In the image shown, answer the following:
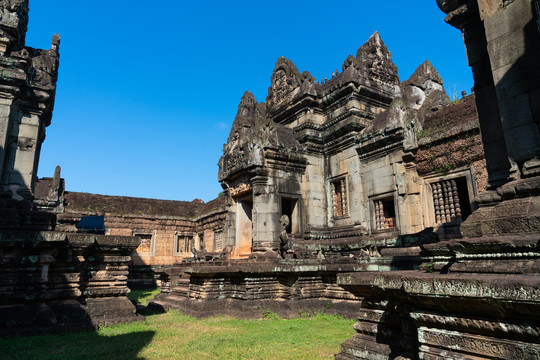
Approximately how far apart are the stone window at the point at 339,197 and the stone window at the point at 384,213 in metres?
1.26

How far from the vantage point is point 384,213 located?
39.4ft

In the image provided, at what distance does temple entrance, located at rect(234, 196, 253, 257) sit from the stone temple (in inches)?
2.2

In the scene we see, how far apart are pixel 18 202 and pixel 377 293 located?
8174 mm

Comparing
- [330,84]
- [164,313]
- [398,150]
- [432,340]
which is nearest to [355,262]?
[398,150]

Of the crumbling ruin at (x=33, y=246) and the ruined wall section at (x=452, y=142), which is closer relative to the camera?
the crumbling ruin at (x=33, y=246)

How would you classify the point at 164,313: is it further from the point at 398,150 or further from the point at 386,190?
the point at 398,150

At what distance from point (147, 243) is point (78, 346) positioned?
21.0 metres

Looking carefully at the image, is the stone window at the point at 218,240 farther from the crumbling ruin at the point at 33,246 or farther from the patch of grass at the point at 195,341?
the patch of grass at the point at 195,341

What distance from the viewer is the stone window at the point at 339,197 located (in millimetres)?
13242

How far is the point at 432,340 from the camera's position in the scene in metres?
3.09

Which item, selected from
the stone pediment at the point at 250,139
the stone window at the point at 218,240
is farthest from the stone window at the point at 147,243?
the stone pediment at the point at 250,139

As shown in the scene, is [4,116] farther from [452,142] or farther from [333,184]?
[452,142]

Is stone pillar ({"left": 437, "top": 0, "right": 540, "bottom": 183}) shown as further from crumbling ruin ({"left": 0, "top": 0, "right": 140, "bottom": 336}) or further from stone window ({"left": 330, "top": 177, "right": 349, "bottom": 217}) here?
stone window ({"left": 330, "top": 177, "right": 349, "bottom": 217})

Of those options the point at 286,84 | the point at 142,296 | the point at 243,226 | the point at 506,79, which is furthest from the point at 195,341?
the point at 286,84
